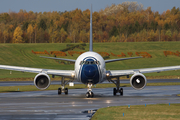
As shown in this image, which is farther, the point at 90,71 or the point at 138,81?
the point at 138,81

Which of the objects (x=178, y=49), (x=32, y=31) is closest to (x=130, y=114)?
(x=178, y=49)

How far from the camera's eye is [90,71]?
91.8 feet

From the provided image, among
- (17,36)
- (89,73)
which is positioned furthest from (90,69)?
(17,36)

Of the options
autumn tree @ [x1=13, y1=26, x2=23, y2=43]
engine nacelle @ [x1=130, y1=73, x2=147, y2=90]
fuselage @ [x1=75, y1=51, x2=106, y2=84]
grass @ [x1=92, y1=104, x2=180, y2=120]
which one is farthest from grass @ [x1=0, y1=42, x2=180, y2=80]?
grass @ [x1=92, y1=104, x2=180, y2=120]

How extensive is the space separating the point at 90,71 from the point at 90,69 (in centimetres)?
18

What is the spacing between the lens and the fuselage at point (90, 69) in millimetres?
28203

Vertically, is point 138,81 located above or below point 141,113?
above

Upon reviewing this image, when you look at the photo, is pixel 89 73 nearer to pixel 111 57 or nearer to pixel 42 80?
pixel 42 80

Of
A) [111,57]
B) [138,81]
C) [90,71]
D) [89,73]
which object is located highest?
[111,57]

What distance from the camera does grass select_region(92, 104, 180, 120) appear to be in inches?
709

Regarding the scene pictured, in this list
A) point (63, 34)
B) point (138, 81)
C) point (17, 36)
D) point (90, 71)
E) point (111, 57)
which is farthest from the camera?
point (63, 34)

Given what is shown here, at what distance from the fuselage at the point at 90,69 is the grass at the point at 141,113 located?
6.98 m

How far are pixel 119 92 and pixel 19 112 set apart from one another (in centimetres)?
1521

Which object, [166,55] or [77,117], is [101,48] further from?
[77,117]
